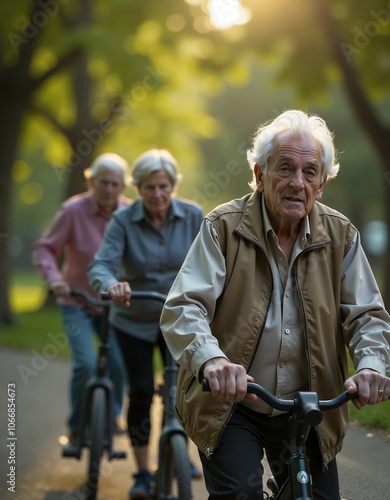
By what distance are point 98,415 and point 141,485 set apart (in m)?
0.51

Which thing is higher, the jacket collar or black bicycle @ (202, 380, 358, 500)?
the jacket collar

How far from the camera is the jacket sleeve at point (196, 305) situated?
9.21 feet

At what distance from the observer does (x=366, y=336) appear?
2934mm

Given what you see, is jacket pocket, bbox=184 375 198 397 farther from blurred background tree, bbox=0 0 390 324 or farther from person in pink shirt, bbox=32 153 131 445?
blurred background tree, bbox=0 0 390 324

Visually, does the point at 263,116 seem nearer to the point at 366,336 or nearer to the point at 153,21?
the point at 153,21

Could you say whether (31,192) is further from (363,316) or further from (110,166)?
(363,316)

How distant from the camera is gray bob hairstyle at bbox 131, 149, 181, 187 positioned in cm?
514

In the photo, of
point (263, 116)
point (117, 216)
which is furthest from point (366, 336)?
point (263, 116)

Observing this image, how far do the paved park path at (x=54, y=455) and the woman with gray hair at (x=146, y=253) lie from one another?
0.87 meters

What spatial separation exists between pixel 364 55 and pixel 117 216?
8.95 meters

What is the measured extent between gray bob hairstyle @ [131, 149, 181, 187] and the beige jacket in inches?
81.1

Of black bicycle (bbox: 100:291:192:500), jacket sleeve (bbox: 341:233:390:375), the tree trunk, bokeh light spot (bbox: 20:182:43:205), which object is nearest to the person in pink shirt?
black bicycle (bbox: 100:291:192:500)

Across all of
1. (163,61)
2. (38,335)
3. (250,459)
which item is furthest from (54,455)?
(163,61)

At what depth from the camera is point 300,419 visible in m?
2.73
